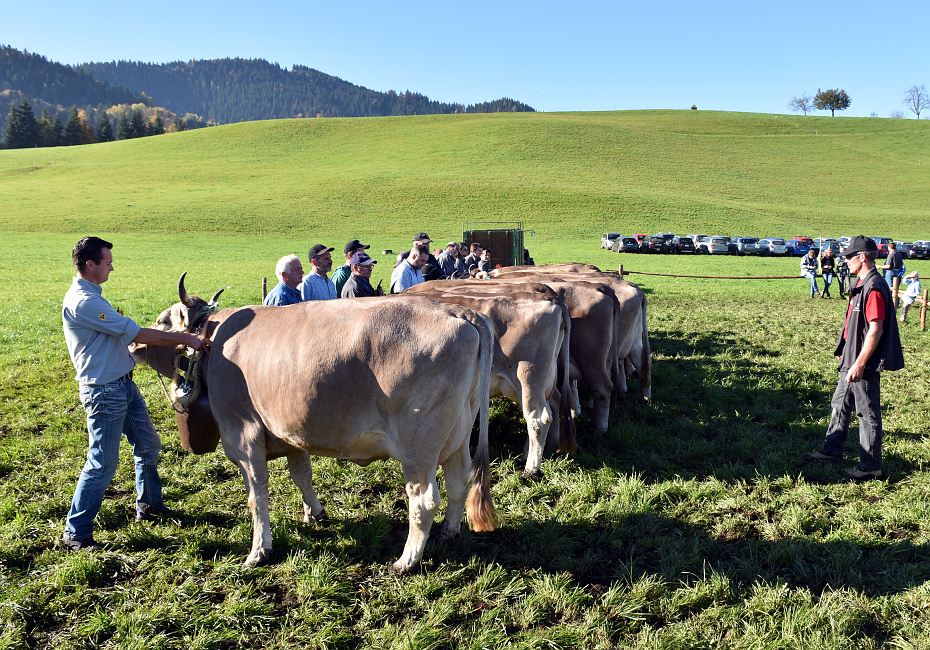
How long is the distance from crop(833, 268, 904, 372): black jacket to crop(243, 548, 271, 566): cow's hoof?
5520mm

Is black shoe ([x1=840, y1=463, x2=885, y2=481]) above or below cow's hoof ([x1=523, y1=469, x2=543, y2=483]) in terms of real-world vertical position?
above

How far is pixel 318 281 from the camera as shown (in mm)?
7215

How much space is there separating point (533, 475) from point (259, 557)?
8.82 ft

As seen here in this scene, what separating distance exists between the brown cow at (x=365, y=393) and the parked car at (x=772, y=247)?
42.1 metres

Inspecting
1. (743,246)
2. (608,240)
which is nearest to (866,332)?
(608,240)

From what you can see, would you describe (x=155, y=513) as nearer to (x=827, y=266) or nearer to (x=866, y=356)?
(x=866, y=356)

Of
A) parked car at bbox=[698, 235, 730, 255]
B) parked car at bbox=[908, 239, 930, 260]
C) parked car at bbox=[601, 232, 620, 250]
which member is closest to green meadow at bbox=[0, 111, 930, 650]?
parked car at bbox=[601, 232, 620, 250]

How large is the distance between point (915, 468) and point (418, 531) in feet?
16.8

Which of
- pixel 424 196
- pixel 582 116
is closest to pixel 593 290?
pixel 424 196

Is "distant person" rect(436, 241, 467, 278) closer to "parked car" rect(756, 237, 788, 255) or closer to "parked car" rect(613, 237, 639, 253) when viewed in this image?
"parked car" rect(613, 237, 639, 253)

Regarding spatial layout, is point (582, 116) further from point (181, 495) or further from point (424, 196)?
point (181, 495)

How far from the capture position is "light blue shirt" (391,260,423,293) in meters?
9.30

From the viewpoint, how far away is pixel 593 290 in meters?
7.58

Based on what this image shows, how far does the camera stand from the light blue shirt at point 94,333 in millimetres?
4301
